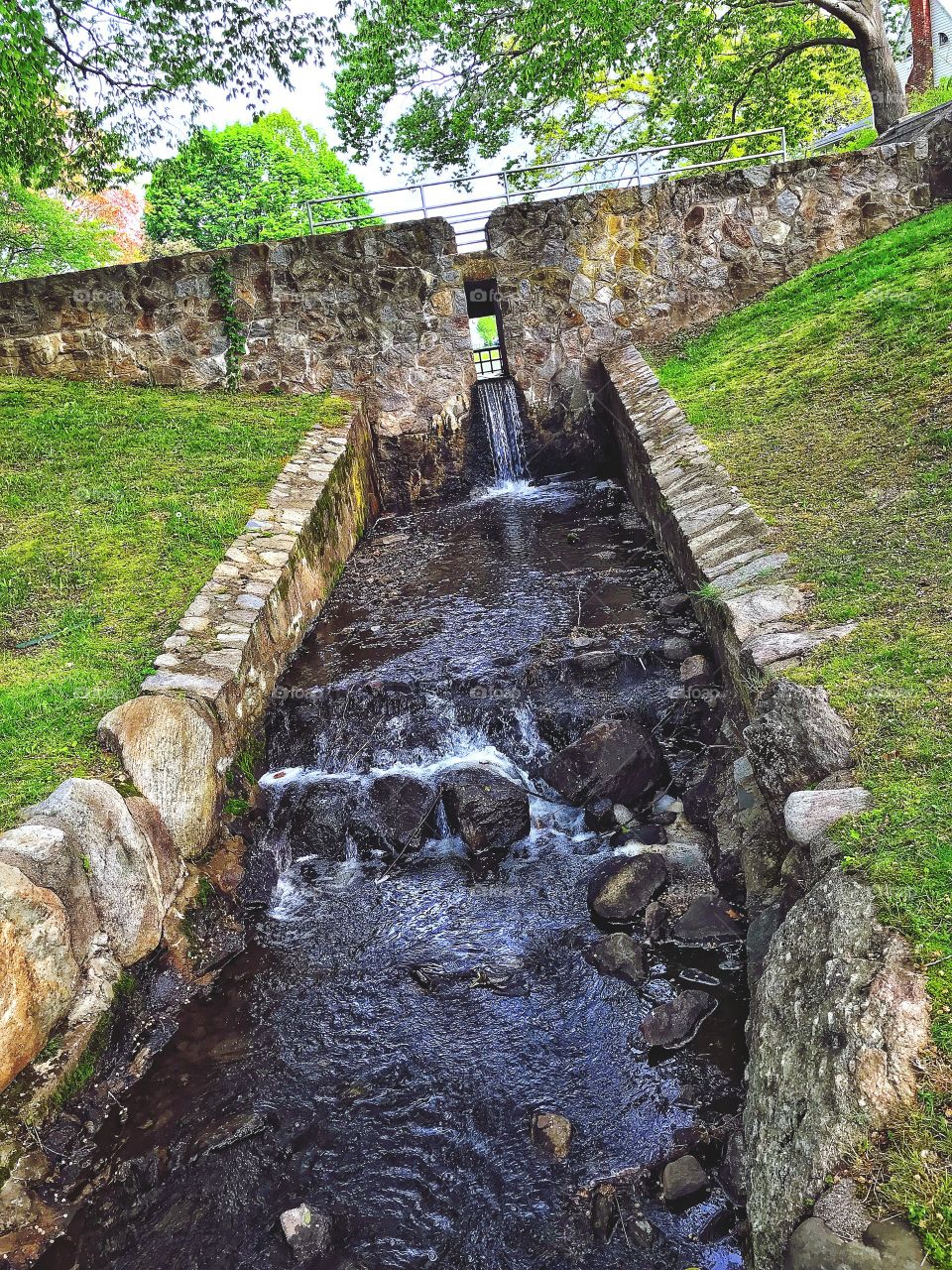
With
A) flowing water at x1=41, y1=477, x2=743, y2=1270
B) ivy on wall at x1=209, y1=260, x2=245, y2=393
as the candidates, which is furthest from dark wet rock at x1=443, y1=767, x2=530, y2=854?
ivy on wall at x1=209, y1=260, x2=245, y2=393

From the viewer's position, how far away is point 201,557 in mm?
6039

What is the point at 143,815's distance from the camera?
A: 3730 mm

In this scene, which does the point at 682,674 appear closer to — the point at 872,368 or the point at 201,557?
the point at 872,368

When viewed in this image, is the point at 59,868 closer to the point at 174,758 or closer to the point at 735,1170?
the point at 174,758

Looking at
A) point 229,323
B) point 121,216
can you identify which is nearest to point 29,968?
point 229,323

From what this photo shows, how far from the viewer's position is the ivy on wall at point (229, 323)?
9.84m

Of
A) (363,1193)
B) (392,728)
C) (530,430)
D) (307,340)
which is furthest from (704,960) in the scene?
(307,340)

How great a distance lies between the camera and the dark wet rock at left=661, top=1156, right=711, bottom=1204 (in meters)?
2.42

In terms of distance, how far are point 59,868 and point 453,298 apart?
331 inches

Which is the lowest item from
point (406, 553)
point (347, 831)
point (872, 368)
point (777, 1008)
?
point (347, 831)

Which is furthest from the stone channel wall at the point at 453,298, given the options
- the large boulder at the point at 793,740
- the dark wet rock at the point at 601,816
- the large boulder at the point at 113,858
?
the large boulder at the point at 793,740

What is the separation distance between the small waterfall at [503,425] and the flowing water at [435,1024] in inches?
189

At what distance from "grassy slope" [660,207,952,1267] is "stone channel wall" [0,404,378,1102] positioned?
8.79 feet

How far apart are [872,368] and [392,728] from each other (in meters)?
4.14
